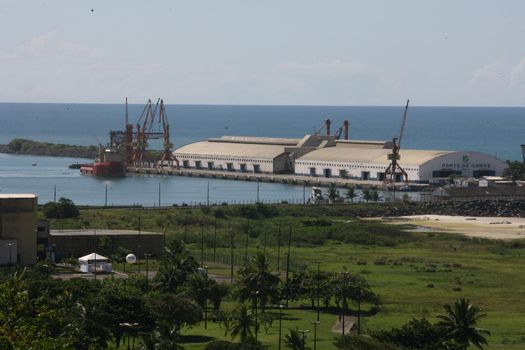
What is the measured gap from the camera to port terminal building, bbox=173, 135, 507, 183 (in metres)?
127

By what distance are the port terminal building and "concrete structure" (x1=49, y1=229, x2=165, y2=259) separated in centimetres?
6077

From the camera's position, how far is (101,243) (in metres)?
65.6

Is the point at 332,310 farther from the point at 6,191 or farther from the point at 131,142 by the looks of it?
the point at 131,142

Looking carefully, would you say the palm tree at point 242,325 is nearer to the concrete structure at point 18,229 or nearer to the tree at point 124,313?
the tree at point 124,313

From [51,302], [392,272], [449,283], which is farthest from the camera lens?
[392,272]

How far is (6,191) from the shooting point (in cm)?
11850

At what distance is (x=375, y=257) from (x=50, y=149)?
11811cm

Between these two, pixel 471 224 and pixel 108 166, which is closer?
pixel 471 224

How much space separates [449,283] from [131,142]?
318 feet

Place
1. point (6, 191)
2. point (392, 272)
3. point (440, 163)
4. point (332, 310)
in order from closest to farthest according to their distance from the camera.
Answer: point (332, 310)
point (392, 272)
point (6, 191)
point (440, 163)

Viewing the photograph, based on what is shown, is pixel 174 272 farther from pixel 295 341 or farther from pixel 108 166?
pixel 108 166

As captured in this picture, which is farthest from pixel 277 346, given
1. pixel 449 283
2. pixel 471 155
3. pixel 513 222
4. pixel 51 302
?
pixel 471 155

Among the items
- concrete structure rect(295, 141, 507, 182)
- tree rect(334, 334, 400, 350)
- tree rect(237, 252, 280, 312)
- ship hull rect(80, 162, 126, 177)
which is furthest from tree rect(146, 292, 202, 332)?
ship hull rect(80, 162, 126, 177)

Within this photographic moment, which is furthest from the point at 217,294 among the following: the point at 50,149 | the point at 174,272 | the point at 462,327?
the point at 50,149
